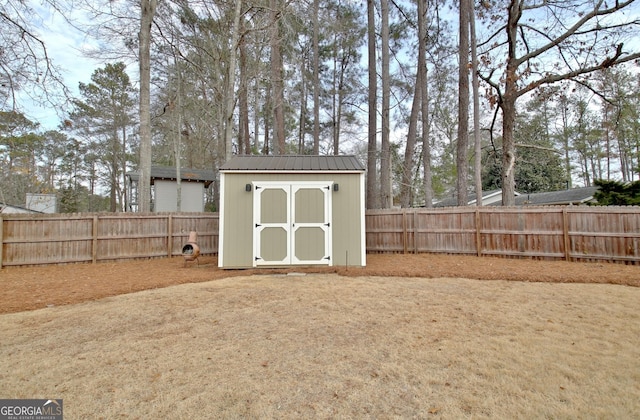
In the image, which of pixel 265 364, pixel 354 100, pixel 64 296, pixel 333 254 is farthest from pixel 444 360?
pixel 354 100

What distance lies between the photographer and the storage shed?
7160 millimetres

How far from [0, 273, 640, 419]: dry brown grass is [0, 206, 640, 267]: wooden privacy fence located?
3253 mm

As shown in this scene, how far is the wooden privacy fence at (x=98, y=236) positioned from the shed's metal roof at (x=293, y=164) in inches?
110

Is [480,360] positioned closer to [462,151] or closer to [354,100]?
[462,151]

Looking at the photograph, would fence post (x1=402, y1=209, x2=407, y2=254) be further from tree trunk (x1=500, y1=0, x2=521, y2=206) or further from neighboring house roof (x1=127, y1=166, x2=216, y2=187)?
neighboring house roof (x1=127, y1=166, x2=216, y2=187)

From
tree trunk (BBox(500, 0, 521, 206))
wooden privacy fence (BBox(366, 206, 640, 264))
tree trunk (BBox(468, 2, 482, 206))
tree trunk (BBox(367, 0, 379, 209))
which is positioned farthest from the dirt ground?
tree trunk (BBox(367, 0, 379, 209))

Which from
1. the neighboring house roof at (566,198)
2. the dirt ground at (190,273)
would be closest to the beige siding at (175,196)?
the dirt ground at (190,273)

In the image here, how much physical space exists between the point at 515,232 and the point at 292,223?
575 cm

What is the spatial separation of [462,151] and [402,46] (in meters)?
7.39

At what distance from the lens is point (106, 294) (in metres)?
5.10

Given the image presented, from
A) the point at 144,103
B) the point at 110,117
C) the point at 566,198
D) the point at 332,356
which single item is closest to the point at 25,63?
the point at 144,103

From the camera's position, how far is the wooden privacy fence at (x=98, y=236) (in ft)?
24.6

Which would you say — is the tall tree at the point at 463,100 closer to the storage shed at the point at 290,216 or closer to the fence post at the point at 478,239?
the fence post at the point at 478,239

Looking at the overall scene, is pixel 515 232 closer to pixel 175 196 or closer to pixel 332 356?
pixel 332 356
